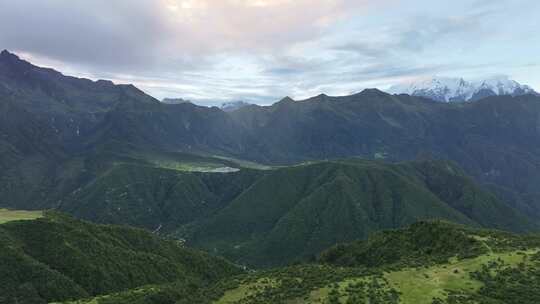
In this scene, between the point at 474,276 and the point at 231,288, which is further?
the point at 231,288

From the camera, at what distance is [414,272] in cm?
9150

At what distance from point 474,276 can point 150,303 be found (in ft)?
281

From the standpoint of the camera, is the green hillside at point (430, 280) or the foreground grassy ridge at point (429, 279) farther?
the foreground grassy ridge at point (429, 279)

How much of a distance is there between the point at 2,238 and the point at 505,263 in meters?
194

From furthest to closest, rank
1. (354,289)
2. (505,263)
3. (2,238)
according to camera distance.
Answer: (2,238) < (505,263) < (354,289)

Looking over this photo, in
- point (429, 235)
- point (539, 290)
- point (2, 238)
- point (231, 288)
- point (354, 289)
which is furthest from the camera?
point (2, 238)

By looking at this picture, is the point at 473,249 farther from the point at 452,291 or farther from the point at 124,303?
the point at 124,303

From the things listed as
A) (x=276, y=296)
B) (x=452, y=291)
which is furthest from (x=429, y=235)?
(x=276, y=296)

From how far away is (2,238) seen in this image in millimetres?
198125

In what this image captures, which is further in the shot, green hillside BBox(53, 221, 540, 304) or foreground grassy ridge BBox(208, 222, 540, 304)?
foreground grassy ridge BBox(208, 222, 540, 304)

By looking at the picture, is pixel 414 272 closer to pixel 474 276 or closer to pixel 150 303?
pixel 474 276

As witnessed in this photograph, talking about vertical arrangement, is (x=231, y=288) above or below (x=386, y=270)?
A: below

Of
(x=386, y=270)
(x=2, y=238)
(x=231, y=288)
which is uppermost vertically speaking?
(x=386, y=270)

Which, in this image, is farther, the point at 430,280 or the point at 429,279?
the point at 429,279
